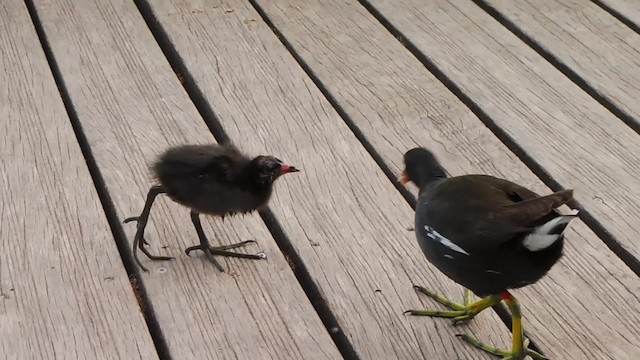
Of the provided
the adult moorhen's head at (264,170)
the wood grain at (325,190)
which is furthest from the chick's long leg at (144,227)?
the wood grain at (325,190)

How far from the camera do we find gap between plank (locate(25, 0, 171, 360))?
7.50 feet

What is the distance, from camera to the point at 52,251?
2.47 metres

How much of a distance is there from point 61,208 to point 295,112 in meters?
0.85

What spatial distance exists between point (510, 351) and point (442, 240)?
32 cm

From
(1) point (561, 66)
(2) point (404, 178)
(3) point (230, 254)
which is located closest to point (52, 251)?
(3) point (230, 254)

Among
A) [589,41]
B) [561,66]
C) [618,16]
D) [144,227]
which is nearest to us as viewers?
[144,227]

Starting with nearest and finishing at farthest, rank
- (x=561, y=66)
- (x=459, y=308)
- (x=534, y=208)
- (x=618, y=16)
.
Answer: (x=534, y=208), (x=459, y=308), (x=561, y=66), (x=618, y=16)

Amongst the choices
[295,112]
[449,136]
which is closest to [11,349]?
[295,112]

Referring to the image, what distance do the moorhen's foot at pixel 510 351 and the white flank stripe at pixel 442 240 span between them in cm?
28

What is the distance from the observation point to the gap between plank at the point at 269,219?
7.60 feet

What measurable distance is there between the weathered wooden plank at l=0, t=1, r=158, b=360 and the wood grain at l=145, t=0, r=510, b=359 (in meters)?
0.50

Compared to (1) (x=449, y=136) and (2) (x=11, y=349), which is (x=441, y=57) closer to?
(1) (x=449, y=136)

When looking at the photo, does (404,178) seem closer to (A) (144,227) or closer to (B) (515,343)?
(B) (515,343)

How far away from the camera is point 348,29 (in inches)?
141
